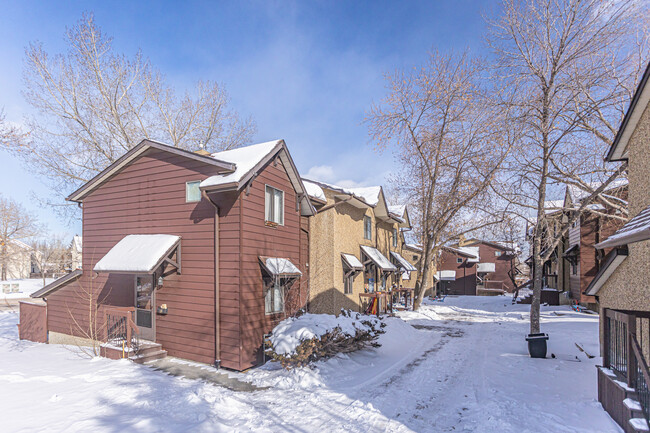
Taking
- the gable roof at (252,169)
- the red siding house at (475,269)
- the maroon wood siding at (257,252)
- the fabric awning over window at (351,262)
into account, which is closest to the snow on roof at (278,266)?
the maroon wood siding at (257,252)

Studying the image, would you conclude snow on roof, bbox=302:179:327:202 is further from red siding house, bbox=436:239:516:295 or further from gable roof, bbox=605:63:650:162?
red siding house, bbox=436:239:516:295

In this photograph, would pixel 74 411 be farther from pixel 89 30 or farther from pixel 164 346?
pixel 89 30

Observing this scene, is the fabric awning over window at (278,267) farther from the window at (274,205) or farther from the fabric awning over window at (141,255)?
the fabric awning over window at (141,255)

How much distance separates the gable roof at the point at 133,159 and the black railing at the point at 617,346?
898 centimetres

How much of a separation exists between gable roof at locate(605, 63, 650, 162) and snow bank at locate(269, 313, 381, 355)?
25.3 ft

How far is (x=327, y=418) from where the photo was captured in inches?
245

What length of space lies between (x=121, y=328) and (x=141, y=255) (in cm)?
300

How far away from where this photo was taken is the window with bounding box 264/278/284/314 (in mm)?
10516

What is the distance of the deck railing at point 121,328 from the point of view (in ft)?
32.1

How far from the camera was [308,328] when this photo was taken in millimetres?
8859

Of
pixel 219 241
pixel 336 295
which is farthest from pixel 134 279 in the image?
pixel 336 295

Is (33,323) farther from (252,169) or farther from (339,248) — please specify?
(339,248)

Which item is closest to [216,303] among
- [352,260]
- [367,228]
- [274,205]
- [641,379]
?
[274,205]

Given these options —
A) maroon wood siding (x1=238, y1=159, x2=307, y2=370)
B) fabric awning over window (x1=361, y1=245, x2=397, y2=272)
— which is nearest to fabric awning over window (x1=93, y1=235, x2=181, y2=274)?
maroon wood siding (x1=238, y1=159, x2=307, y2=370)
